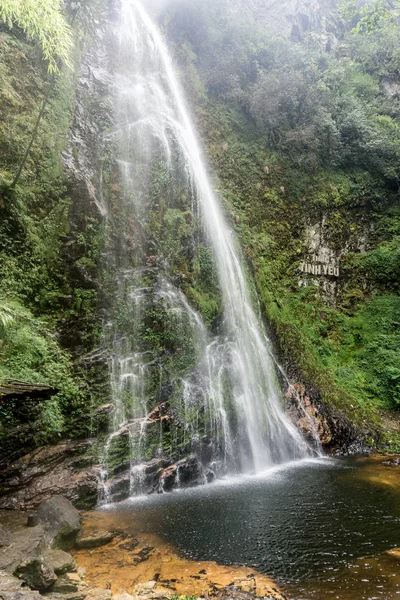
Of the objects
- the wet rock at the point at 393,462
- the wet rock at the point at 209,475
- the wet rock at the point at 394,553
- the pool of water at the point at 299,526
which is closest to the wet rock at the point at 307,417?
the wet rock at the point at 393,462

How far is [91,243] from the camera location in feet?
31.6

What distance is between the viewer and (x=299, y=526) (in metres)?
5.96

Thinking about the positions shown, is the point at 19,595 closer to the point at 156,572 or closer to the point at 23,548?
the point at 23,548

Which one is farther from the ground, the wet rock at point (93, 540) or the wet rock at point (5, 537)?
the wet rock at point (5, 537)

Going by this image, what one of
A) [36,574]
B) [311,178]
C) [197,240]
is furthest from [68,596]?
[311,178]

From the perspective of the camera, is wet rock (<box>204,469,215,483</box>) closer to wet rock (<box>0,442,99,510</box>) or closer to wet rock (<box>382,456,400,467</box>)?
wet rock (<box>0,442,99,510</box>)

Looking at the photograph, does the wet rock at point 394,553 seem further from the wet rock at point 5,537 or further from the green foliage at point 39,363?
the green foliage at point 39,363

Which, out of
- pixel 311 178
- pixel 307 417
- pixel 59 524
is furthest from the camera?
pixel 311 178

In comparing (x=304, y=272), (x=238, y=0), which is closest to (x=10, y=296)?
(x=304, y=272)

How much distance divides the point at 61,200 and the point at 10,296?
2.95m

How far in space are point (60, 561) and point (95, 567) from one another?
1.70 ft

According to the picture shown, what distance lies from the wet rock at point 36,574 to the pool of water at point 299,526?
1876mm

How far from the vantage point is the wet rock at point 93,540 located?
5.64m

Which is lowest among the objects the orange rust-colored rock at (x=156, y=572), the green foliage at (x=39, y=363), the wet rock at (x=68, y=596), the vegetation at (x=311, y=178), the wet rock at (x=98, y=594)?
the orange rust-colored rock at (x=156, y=572)
